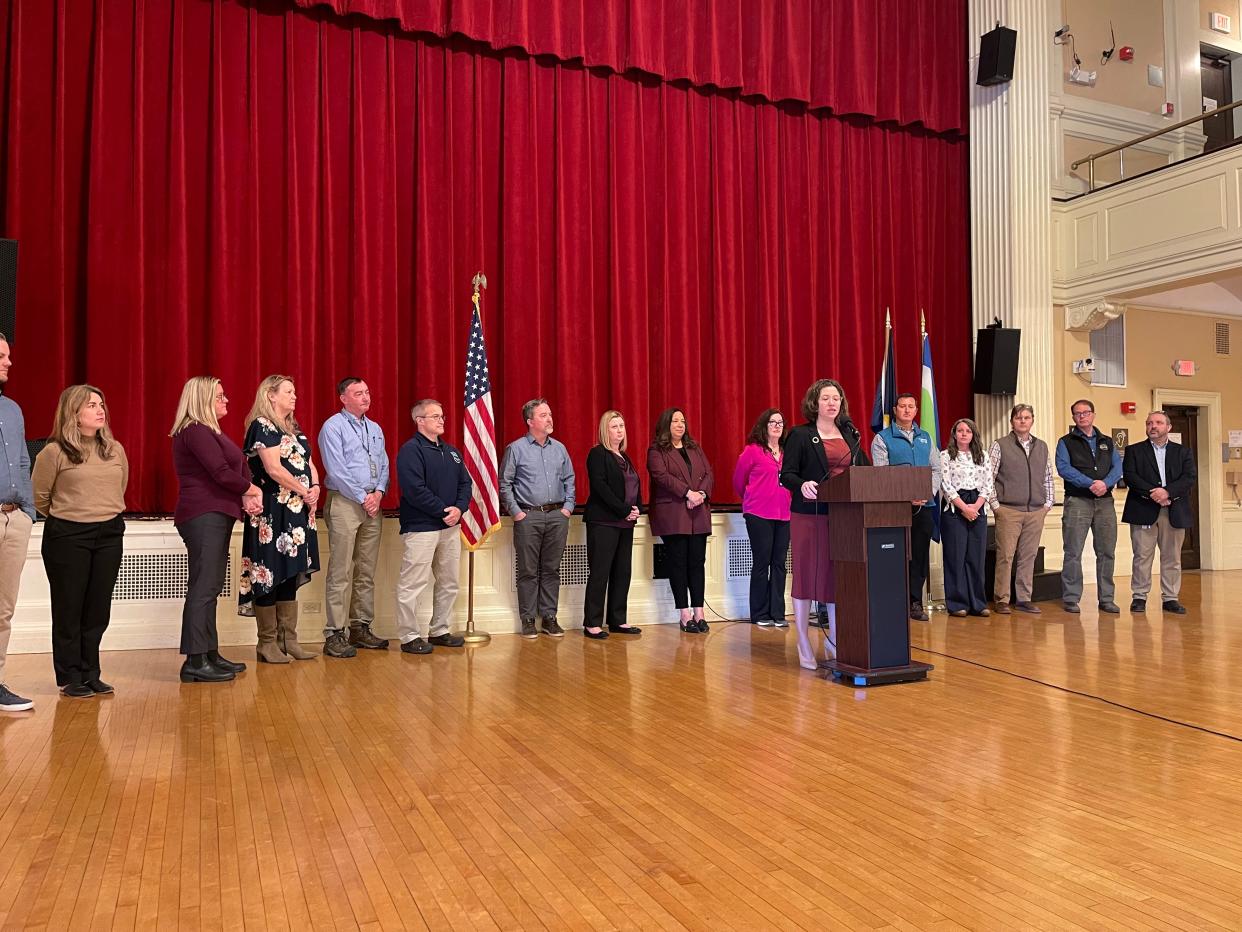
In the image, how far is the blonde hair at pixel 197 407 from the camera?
4402 millimetres

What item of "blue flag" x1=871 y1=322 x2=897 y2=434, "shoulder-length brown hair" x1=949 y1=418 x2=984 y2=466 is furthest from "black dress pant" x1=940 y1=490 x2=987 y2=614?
"blue flag" x1=871 y1=322 x2=897 y2=434

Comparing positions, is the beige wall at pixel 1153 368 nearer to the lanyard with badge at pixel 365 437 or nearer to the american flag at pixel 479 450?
the american flag at pixel 479 450

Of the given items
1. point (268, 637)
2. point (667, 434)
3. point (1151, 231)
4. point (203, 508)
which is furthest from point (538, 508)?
point (1151, 231)

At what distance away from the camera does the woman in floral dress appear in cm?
473

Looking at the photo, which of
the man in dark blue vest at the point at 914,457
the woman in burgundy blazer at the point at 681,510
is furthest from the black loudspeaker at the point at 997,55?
the woman in burgundy blazer at the point at 681,510

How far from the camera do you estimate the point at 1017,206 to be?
8.55m

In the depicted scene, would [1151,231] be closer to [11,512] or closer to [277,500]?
[277,500]

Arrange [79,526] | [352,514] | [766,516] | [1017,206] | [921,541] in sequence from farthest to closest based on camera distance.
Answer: [1017,206] → [921,541] → [766,516] → [352,514] → [79,526]

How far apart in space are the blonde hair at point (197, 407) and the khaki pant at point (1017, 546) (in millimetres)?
5193

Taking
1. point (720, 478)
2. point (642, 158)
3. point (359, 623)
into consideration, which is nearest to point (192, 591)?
point (359, 623)

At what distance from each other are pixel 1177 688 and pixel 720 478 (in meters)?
3.77

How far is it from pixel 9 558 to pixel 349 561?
5.76ft

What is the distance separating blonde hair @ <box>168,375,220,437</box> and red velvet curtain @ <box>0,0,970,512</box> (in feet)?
4.80

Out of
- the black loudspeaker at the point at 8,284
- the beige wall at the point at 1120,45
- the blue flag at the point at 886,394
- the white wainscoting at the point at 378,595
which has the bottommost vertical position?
the white wainscoting at the point at 378,595
